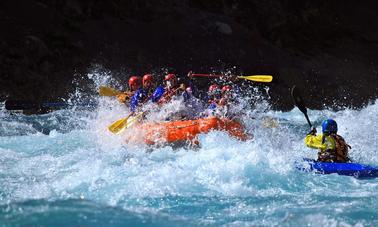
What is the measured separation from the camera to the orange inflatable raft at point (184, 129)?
701 centimetres

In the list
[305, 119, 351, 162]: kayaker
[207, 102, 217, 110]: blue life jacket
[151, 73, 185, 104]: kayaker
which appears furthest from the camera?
[207, 102, 217, 110]: blue life jacket

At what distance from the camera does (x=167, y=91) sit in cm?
784

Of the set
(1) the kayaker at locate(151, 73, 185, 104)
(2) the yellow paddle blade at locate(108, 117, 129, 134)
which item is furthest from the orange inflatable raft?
(1) the kayaker at locate(151, 73, 185, 104)

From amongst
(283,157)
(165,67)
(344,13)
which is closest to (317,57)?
(344,13)

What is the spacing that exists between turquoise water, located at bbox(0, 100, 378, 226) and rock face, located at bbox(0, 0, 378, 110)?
4.88 metres

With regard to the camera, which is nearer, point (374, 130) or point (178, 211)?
point (178, 211)

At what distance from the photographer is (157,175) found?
5.57 meters

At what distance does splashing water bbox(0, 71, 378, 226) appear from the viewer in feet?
14.3

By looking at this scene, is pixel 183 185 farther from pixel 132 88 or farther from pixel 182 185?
pixel 132 88

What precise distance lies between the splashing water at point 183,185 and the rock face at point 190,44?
Answer: 4.87 meters

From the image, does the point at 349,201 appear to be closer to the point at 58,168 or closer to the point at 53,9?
the point at 58,168

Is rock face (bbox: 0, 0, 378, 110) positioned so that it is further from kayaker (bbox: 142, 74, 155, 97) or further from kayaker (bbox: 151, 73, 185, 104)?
kayaker (bbox: 151, 73, 185, 104)

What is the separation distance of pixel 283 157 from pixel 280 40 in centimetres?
1090

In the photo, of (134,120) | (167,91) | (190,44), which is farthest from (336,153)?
(190,44)
